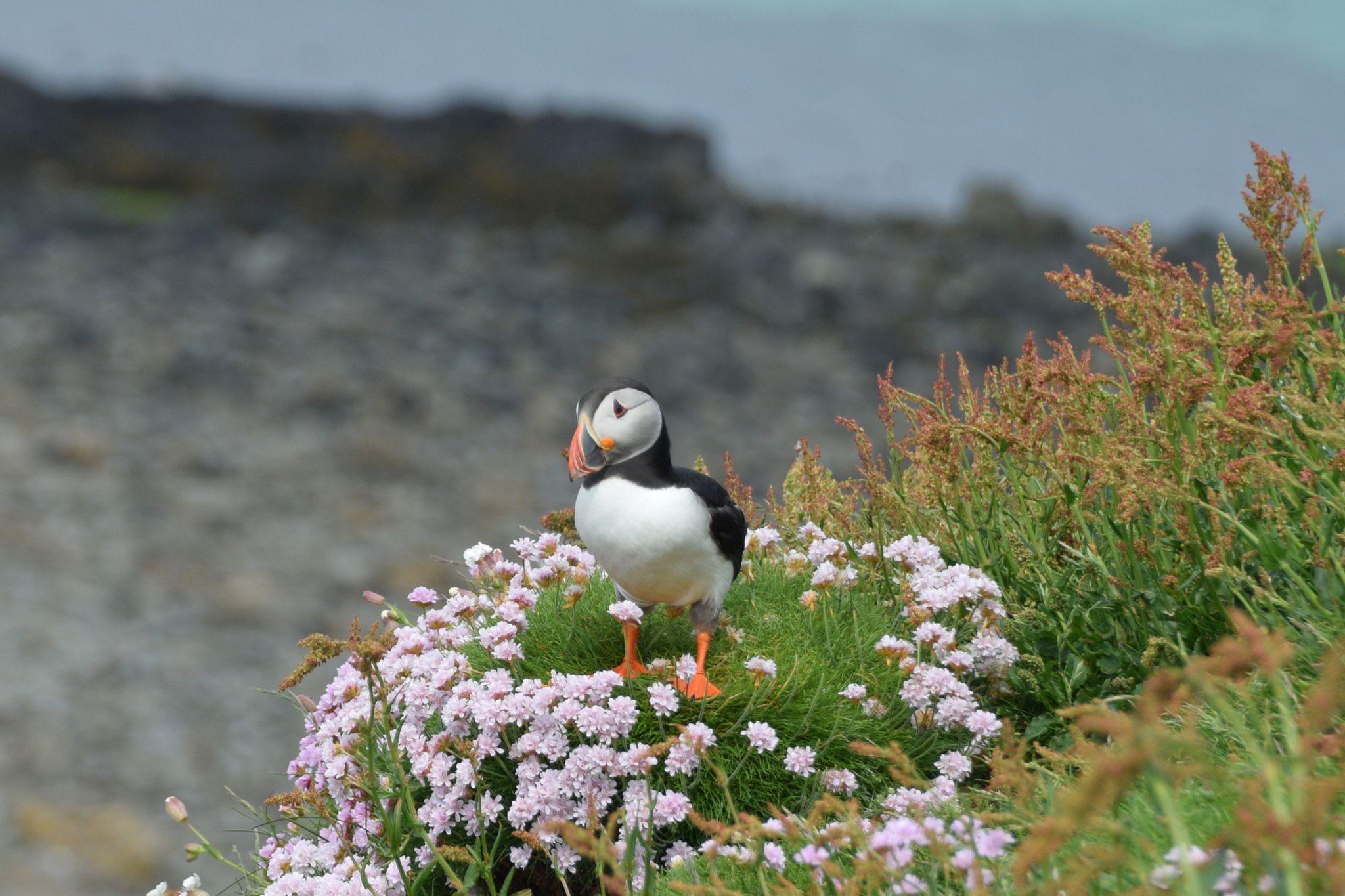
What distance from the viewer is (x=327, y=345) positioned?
1335 centimetres

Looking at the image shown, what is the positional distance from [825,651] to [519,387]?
9792 mm

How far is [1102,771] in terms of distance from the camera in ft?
4.13

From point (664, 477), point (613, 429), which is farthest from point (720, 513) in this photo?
point (613, 429)

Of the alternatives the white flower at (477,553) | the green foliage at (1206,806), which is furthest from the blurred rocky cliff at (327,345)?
the green foliage at (1206,806)

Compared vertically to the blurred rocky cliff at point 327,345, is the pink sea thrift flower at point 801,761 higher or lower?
lower

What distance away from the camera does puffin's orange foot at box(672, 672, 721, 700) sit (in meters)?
3.23

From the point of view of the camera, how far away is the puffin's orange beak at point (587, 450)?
10.3ft

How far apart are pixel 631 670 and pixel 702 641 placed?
235 mm

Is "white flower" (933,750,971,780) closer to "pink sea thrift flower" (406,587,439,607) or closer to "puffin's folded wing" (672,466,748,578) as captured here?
"puffin's folded wing" (672,466,748,578)

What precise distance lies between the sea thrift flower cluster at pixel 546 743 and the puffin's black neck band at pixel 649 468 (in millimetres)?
402

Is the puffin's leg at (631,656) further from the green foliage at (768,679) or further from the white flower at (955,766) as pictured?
the white flower at (955,766)

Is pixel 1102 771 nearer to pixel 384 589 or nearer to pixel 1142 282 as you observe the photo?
pixel 1142 282

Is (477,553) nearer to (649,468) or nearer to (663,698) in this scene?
(649,468)

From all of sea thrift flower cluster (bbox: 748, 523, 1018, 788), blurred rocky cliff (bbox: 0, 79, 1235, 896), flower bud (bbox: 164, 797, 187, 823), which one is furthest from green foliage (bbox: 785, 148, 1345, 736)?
blurred rocky cliff (bbox: 0, 79, 1235, 896)
